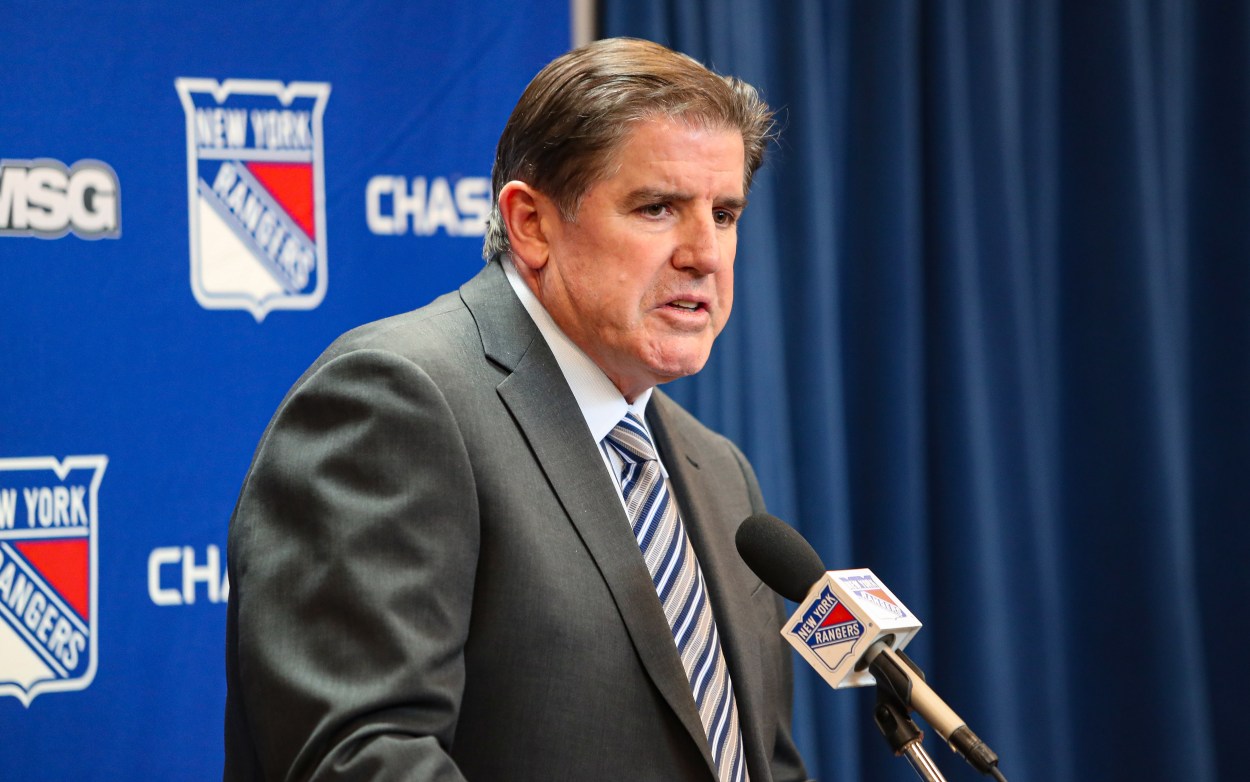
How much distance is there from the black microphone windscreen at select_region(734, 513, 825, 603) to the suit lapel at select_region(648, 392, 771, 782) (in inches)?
8.7

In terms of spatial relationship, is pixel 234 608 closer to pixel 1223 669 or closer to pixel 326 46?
pixel 326 46

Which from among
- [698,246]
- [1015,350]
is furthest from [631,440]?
[1015,350]

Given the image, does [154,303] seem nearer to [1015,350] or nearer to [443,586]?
[443,586]

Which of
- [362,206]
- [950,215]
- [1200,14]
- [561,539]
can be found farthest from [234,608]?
[1200,14]

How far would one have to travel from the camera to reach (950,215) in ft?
10.2

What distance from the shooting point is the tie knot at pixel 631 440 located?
1.66 m

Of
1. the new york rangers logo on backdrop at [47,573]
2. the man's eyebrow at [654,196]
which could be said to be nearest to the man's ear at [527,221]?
the man's eyebrow at [654,196]

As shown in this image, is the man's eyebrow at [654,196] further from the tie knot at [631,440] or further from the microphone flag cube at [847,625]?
the microphone flag cube at [847,625]

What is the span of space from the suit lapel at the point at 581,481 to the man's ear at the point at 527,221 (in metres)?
0.09

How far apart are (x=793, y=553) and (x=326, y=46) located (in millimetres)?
1678

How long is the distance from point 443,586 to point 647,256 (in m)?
0.53

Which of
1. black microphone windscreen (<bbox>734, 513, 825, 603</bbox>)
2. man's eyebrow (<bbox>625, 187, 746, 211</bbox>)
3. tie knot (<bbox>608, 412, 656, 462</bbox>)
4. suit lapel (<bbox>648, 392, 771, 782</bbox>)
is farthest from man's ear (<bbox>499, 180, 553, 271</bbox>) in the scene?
black microphone windscreen (<bbox>734, 513, 825, 603</bbox>)

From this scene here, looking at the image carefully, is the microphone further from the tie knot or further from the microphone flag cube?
the tie knot

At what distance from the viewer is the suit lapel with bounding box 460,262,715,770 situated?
4.85 feet
